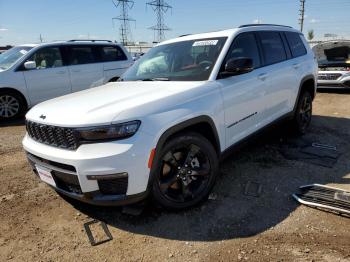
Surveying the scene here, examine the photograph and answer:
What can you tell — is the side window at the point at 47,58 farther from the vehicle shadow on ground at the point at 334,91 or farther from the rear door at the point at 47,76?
the vehicle shadow on ground at the point at 334,91

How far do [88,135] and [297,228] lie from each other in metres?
2.10

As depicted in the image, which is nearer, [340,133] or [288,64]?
[288,64]

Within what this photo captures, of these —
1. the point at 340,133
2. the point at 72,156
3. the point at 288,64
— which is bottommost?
the point at 340,133

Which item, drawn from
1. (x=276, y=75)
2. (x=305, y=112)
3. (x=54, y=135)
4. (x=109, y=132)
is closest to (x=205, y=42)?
(x=276, y=75)

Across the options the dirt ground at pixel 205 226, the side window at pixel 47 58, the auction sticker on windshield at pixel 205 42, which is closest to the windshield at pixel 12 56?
the side window at pixel 47 58

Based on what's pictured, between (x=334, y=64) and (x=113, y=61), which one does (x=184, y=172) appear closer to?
(x=113, y=61)

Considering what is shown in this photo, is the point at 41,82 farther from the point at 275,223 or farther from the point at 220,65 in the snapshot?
the point at 275,223

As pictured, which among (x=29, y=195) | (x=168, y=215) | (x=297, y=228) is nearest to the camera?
(x=297, y=228)

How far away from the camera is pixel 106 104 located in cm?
324

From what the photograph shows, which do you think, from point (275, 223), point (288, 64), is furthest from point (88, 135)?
point (288, 64)

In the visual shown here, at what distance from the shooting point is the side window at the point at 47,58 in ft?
28.7

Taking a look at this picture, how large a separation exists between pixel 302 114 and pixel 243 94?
2.40 m

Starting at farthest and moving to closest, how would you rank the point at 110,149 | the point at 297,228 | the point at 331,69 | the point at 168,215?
the point at 331,69 < the point at 168,215 < the point at 297,228 < the point at 110,149

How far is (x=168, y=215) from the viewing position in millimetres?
3537
